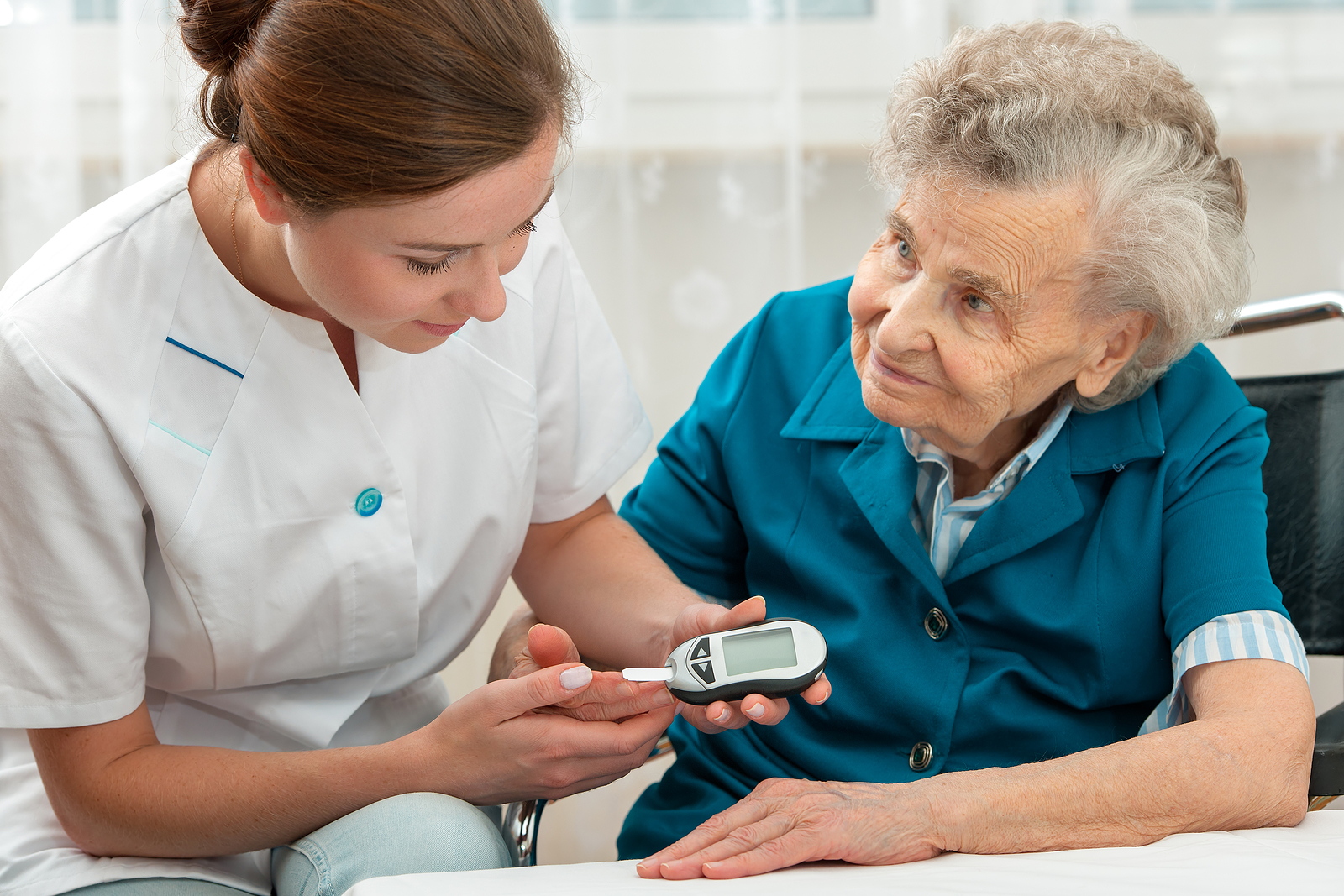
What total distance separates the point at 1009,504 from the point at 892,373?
0.20 meters

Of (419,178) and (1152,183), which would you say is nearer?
(419,178)

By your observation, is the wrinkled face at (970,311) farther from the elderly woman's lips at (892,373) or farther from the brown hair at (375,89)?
the brown hair at (375,89)

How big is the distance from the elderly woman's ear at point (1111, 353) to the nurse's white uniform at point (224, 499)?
23.4 inches

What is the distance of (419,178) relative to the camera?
0.90 m

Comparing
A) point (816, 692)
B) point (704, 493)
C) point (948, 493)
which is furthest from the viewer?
point (704, 493)

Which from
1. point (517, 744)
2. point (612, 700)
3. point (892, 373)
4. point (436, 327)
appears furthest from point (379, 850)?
point (892, 373)

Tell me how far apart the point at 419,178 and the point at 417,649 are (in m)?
0.62

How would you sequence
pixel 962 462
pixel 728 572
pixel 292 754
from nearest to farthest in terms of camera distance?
pixel 292 754 < pixel 962 462 < pixel 728 572

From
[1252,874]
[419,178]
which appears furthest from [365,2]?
[1252,874]

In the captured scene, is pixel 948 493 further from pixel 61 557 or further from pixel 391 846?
pixel 61 557

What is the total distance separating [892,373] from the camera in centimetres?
126

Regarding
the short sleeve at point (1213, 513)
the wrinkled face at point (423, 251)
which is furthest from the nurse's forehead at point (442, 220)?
the short sleeve at point (1213, 513)

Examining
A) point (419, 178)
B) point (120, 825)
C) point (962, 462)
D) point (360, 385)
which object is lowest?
point (120, 825)

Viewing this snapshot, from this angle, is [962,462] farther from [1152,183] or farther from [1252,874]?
[1252,874]
